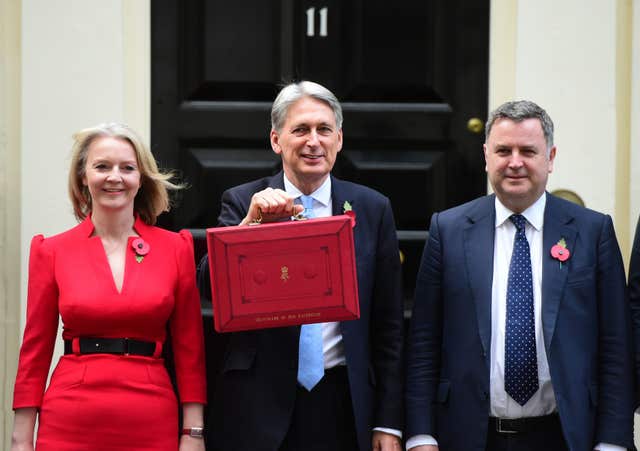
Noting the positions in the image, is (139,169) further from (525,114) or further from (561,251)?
(561,251)

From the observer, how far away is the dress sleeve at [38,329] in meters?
3.75

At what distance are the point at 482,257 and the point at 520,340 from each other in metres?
0.31

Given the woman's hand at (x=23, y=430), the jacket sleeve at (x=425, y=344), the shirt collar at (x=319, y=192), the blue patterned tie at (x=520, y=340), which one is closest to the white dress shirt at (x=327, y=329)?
the shirt collar at (x=319, y=192)

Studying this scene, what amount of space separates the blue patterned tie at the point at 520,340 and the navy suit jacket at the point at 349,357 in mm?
387

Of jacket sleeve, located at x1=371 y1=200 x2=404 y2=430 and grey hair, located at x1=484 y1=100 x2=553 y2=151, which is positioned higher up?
grey hair, located at x1=484 y1=100 x2=553 y2=151

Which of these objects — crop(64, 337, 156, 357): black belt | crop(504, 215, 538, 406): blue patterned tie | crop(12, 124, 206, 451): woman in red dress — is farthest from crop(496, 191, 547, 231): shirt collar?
crop(64, 337, 156, 357): black belt

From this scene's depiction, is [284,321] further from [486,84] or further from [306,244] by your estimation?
→ [486,84]

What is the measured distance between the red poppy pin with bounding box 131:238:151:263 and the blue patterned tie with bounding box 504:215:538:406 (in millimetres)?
1219

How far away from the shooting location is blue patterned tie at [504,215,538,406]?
3.73 meters

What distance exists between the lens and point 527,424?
3.76m

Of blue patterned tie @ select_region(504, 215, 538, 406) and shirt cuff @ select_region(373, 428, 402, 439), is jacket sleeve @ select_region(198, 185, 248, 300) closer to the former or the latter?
shirt cuff @ select_region(373, 428, 402, 439)

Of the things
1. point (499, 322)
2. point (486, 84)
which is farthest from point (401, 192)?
point (499, 322)

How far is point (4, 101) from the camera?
5004mm

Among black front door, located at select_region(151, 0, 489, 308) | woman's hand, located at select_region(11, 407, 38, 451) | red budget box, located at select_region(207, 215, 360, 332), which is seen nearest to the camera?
red budget box, located at select_region(207, 215, 360, 332)
